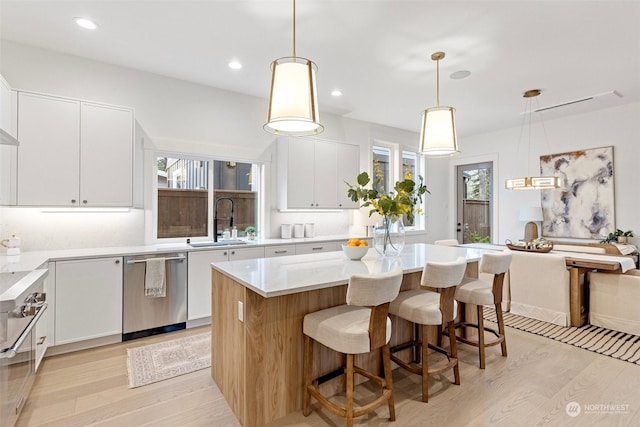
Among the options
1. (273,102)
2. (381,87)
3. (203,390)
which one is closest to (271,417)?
(203,390)

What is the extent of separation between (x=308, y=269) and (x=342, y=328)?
0.56 meters

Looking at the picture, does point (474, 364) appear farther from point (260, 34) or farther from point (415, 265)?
point (260, 34)

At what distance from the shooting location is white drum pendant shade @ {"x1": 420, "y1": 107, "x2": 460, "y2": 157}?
2.84 metres

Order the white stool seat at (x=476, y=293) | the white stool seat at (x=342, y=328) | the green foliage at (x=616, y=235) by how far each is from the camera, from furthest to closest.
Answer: the green foliage at (x=616, y=235)
the white stool seat at (x=476, y=293)
the white stool seat at (x=342, y=328)

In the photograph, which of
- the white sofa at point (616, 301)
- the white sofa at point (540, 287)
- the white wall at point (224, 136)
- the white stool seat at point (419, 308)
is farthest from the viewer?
the white sofa at point (540, 287)

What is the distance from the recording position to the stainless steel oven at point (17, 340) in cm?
163

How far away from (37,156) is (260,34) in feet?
7.63

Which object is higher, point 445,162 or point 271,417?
point 445,162

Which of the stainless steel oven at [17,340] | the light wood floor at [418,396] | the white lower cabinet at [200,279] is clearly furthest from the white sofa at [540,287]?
the stainless steel oven at [17,340]

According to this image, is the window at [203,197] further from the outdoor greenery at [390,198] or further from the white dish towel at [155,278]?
the outdoor greenery at [390,198]

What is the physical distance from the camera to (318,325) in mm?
1895

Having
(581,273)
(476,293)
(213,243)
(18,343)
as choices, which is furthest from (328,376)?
(581,273)

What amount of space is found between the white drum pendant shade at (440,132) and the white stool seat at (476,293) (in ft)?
4.04

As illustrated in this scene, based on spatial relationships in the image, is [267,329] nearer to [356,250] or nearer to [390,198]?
[356,250]
